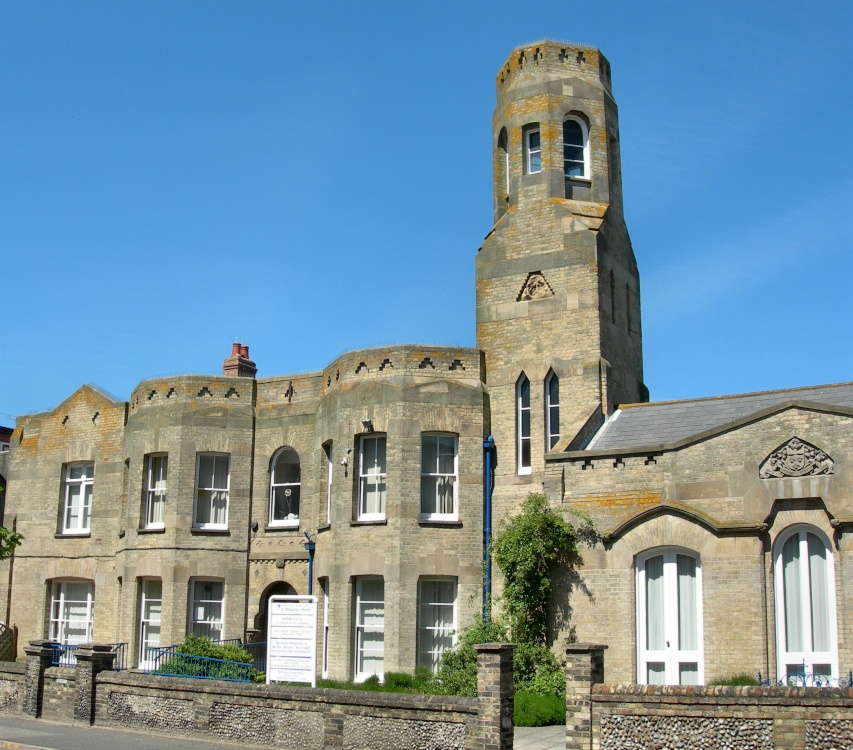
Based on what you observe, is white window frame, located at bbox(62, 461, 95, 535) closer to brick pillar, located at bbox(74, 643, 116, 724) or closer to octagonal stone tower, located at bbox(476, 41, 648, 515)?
brick pillar, located at bbox(74, 643, 116, 724)

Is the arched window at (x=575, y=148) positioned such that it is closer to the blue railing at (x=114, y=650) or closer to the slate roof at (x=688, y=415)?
the slate roof at (x=688, y=415)

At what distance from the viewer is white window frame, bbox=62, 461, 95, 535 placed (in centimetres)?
2927

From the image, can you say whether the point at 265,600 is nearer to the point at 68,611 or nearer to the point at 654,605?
the point at 68,611

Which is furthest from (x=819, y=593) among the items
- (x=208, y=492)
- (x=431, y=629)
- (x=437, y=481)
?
(x=208, y=492)

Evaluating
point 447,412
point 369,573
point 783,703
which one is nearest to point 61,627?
point 369,573

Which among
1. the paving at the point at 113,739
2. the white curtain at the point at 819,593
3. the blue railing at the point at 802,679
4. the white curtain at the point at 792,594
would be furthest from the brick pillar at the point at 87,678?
the white curtain at the point at 819,593

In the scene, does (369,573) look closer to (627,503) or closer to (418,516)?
(418,516)

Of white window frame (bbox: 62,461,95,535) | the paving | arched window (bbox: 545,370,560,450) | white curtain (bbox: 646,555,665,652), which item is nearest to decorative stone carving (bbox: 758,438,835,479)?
white curtain (bbox: 646,555,665,652)

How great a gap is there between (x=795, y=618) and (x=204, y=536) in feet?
45.5

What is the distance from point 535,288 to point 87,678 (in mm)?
12747

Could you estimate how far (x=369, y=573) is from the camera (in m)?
23.2

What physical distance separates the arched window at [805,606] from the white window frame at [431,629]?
6.91 meters

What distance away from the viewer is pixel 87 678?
19000mm

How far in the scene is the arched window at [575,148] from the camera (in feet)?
87.2
